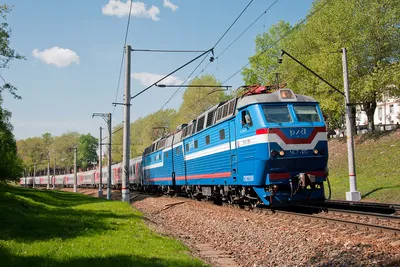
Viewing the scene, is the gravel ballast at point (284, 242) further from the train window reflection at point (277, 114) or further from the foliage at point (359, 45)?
the foliage at point (359, 45)

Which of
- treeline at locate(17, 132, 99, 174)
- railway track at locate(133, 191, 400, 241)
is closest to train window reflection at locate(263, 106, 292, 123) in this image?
railway track at locate(133, 191, 400, 241)

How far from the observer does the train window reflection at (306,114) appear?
48.8 feet

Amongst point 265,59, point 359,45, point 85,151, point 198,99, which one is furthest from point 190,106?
point 85,151

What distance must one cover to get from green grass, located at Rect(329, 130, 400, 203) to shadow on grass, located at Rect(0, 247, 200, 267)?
1526 centimetres

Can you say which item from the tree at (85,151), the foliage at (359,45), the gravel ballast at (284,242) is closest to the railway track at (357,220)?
the gravel ballast at (284,242)

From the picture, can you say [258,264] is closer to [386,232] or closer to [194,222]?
[386,232]

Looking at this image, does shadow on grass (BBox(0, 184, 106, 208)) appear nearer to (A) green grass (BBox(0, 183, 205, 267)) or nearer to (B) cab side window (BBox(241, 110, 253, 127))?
(A) green grass (BBox(0, 183, 205, 267))

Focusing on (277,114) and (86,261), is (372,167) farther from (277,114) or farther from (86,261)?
(86,261)

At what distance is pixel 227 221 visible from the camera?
1434 cm

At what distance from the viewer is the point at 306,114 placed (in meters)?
15.0

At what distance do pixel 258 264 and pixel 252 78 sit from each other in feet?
166

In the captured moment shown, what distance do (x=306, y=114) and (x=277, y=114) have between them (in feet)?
3.82

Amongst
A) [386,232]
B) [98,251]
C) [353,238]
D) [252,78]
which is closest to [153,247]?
[98,251]

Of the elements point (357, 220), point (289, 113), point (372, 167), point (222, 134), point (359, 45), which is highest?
point (359, 45)
